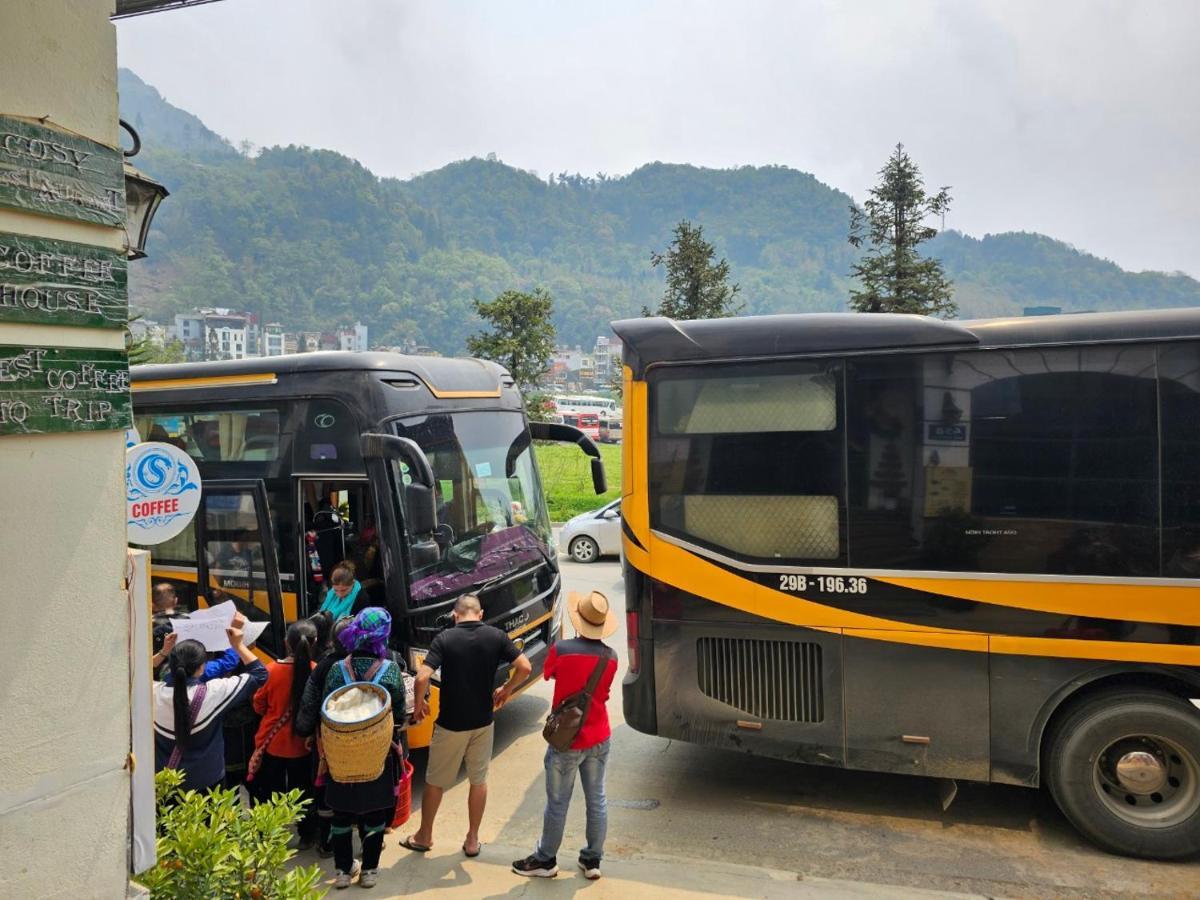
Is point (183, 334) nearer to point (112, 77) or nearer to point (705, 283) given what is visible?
point (705, 283)

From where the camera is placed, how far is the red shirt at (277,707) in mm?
4809

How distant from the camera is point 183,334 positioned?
134 m

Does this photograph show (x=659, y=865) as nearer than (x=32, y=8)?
No

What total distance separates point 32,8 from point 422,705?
364cm

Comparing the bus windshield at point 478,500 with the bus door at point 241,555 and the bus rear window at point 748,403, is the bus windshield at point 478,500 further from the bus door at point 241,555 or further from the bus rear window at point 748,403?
the bus rear window at point 748,403

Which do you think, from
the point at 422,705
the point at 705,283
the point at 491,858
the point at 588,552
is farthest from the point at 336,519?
the point at 705,283

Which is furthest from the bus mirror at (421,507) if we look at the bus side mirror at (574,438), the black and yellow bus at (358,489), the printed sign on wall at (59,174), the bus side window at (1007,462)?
the printed sign on wall at (59,174)

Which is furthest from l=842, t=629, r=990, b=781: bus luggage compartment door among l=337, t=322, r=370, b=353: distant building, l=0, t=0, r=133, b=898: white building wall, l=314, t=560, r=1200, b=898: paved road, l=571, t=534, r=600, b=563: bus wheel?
l=337, t=322, r=370, b=353: distant building

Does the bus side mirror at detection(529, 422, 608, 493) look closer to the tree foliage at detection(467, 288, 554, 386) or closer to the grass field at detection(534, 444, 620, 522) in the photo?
the grass field at detection(534, 444, 620, 522)

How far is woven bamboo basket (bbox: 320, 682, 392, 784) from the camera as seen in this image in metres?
4.32

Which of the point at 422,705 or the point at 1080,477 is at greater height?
the point at 1080,477

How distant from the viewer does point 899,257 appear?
2938 centimetres

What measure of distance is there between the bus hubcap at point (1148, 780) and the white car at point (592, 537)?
36.1 ft

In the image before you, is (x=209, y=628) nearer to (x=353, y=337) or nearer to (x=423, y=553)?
(x=423, y=553)
